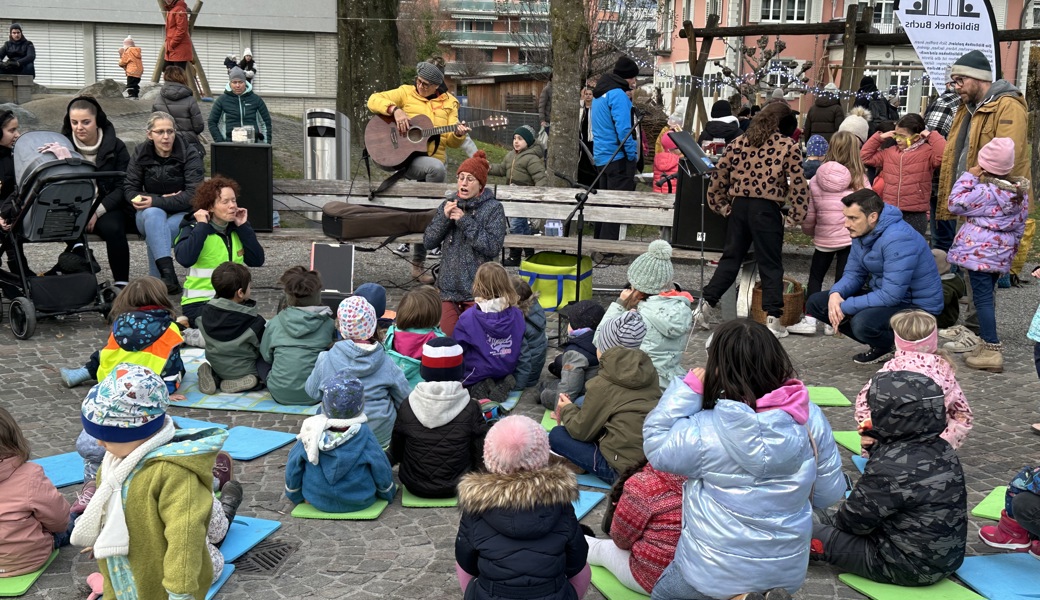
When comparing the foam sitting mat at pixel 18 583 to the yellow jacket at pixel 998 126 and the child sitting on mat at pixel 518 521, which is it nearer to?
the child sitting on mat at pixel 518 521

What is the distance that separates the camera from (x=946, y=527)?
4391 millimetres

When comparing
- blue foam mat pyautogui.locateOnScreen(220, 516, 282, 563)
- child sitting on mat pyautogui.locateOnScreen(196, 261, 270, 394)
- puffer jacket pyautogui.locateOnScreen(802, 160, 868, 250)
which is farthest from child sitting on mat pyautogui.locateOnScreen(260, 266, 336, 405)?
puffer jacket pyautogui.locateOnScreen(802, 160, 868, 250)

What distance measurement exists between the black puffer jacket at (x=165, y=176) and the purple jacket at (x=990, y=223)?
6.55m

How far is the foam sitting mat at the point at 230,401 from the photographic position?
6820 millimetres

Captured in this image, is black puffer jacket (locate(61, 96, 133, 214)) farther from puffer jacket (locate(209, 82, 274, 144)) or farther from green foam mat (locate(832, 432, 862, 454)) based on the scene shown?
green foam mat (locate(832, 432, 862, 454))

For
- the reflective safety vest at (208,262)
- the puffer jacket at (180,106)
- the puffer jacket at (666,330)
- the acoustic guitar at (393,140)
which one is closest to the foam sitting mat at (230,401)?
the reflective safety vest at (208,262)

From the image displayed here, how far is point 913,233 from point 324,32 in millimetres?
26349

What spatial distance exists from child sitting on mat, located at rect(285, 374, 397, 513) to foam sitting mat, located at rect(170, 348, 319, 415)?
1.50 meters

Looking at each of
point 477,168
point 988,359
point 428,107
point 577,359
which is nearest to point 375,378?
point 577,359

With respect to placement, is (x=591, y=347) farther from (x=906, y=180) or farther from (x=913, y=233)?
(x=906, y=180)

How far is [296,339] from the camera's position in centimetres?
687

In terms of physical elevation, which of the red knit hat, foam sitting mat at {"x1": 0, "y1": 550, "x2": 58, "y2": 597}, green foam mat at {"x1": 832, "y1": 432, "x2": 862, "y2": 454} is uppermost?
the red knit hat

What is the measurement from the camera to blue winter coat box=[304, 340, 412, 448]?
5809 millimetres

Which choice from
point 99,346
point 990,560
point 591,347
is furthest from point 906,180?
point 99,346
